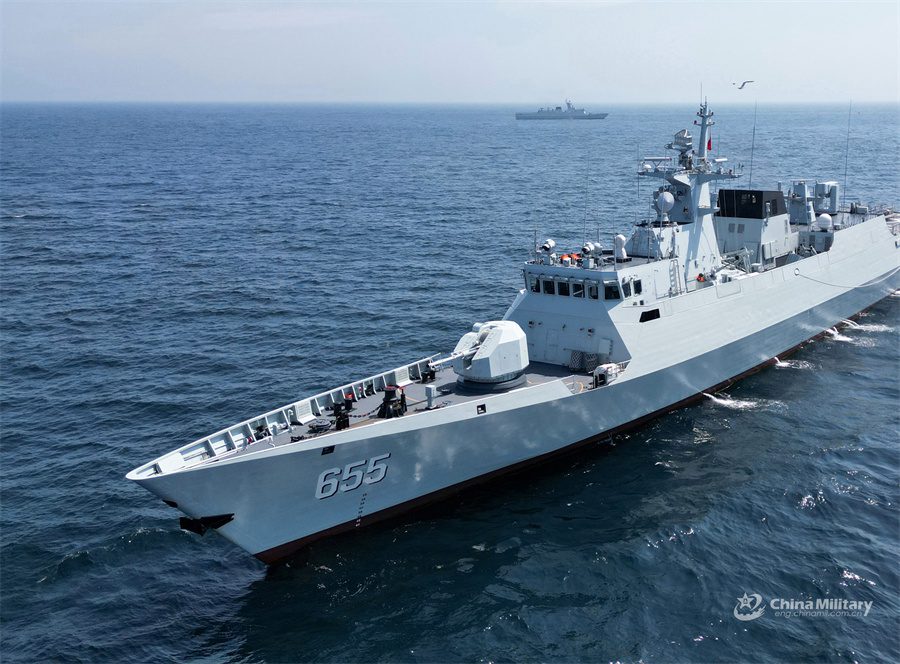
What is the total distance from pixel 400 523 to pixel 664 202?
604 inches

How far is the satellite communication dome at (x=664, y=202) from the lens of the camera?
26.7 meters

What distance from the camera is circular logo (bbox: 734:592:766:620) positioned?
53.5ft

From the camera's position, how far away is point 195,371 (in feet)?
97.7

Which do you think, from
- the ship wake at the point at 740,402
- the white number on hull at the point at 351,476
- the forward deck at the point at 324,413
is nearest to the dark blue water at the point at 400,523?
the ship wake at the point at 740,402

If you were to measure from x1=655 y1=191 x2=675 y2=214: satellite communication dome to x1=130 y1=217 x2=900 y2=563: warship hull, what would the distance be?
132 inches

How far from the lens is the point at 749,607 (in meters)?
16.6

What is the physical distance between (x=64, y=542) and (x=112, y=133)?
159 meters

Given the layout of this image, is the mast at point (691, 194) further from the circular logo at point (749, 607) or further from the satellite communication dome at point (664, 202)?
the circular logo at point (749, 607)

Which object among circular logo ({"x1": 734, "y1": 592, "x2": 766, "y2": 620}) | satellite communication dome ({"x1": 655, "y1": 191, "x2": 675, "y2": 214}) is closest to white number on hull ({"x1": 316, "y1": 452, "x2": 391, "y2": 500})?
circular logo ({"x1": 734, "y1": 592, "x2": 766, "y2": 620})

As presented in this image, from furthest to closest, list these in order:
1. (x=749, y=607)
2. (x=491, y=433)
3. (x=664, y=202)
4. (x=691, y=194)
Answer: (x=691, y=194) < (x=664, y=202) < (x=491, y=433) < (x=749, y=607)

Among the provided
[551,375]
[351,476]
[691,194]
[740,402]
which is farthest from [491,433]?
[691,194]

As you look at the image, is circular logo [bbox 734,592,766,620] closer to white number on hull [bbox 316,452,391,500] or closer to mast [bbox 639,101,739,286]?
white number on hull [bbox 316,452,391,500]

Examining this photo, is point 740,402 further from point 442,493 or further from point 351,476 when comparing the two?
point 351,476

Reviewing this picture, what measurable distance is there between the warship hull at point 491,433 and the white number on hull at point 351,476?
0.09 m
